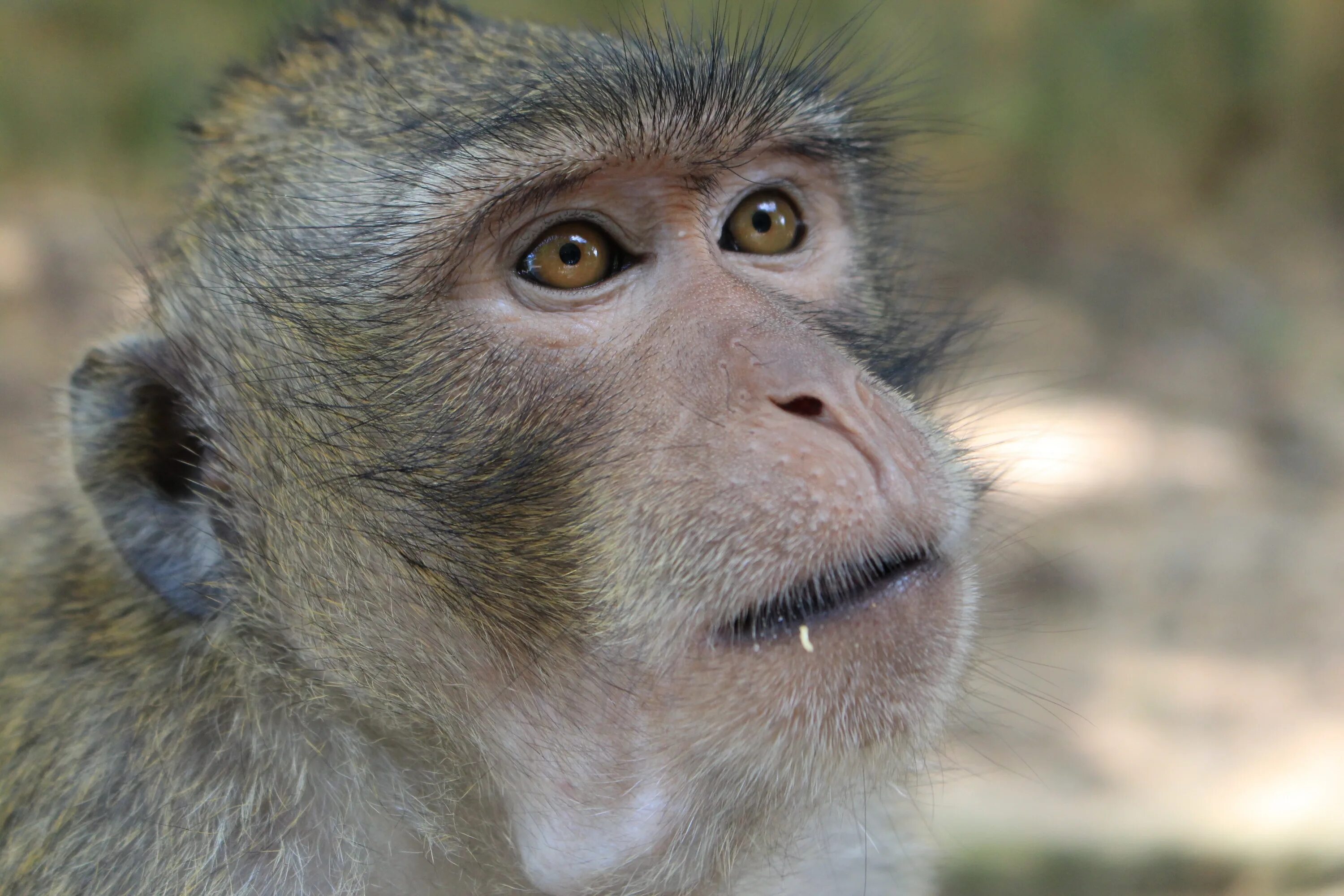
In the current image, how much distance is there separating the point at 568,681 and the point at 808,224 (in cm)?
115

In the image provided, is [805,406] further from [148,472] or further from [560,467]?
[148,472]

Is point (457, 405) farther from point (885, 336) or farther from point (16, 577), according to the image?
point (16, 577)

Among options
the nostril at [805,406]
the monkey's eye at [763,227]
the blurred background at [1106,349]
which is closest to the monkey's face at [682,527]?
the nostril at [805,406]

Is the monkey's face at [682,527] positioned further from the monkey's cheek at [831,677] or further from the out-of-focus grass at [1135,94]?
the out-of-focus grass at [1135,94]

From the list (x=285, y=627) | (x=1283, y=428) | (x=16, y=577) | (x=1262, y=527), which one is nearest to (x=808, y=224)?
(x=285, y=627)

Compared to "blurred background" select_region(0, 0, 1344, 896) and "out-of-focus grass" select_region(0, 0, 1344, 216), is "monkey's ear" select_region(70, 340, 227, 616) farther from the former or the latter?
"out-of-focus grass" select_region(0, 0, 1344, 216)

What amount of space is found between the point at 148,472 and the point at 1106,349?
8199mm

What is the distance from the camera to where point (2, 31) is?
27.1ft

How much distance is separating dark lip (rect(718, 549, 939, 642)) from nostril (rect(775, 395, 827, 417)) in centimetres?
24

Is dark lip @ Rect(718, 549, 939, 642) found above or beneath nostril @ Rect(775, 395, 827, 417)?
beneath

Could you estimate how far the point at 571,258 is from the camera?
7.26ft

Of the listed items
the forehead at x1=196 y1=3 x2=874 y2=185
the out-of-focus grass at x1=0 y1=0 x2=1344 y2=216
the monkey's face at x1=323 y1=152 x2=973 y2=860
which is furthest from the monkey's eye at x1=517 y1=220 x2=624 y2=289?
the out-of-focus grass at x1=0 y1=0 x2=1344 y2=216

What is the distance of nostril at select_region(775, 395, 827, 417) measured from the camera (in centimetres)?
197

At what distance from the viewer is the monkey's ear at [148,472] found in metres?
2.18
